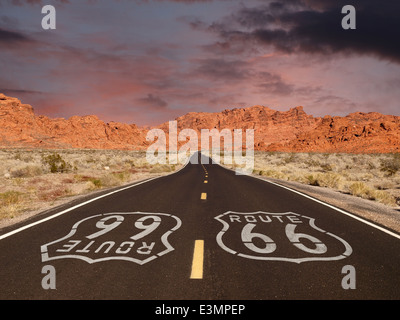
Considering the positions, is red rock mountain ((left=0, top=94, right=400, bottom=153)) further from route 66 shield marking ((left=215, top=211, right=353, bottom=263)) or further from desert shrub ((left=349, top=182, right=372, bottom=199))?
route 66 shield marking ((left=215, top=211, right=353, bottom=263))

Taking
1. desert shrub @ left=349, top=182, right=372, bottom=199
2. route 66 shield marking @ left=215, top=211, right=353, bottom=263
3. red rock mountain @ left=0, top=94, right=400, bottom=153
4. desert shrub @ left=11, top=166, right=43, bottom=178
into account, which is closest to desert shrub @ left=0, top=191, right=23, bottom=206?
route 66 shield marking @ left=215, top=211, right=353, bottom=263

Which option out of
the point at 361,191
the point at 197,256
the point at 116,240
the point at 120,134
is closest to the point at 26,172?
the point at 116,240

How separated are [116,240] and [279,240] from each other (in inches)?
132

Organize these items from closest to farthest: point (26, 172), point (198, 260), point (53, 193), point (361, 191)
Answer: point (198, 260) < point (53, 193) < point (361, 191) < point (26, 172)

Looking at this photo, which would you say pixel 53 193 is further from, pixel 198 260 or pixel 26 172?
pixel 198 260

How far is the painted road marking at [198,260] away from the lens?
403cm

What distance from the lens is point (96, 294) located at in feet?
11.4

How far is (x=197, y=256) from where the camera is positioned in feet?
15.5

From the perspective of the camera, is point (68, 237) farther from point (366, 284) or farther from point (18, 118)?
point (18, 118)

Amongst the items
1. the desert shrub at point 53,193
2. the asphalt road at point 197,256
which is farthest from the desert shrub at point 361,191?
the desert shrub at point 53,193

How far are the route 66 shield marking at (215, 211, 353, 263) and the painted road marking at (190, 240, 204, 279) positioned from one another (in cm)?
42

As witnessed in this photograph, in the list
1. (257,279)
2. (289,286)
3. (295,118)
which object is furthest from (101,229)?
(295,118)

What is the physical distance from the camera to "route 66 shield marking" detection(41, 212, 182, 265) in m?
4.75
